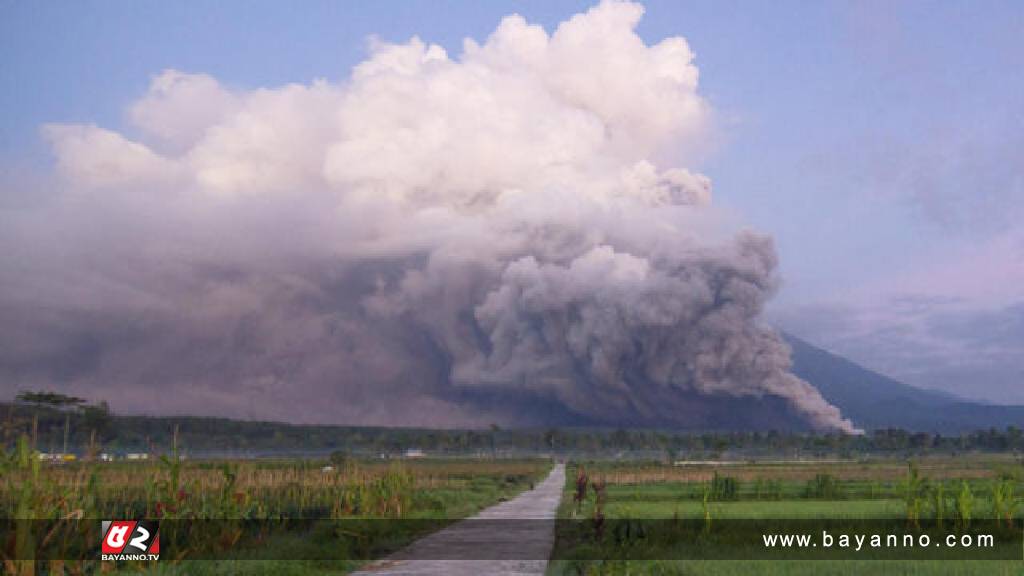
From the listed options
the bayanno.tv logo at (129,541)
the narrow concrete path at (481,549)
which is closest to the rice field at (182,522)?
the bayanno.tv logo at (129,541)

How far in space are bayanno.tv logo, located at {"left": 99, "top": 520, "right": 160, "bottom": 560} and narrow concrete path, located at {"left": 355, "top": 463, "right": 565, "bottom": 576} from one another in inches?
161

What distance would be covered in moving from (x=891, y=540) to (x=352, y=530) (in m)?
13.8

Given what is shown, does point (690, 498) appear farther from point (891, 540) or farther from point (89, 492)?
point (89, 492)

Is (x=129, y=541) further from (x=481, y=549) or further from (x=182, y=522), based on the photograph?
(x=481, y=549)

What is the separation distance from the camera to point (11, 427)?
14773mm

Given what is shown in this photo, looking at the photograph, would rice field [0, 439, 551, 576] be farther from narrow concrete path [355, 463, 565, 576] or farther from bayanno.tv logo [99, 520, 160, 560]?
narrow concrete path [355, 463, 565, 576]

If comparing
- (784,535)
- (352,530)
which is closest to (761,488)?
(784,535)

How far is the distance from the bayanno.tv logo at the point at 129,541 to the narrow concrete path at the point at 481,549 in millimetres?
4088

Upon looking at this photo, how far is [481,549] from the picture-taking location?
21.0 meters

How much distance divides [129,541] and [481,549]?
25.6 ft

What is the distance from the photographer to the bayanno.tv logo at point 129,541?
15.9 m

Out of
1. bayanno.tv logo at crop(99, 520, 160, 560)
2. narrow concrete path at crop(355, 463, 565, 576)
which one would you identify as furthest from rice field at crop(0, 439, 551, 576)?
narrow concrete path at crop(355, 463, 565, 576)

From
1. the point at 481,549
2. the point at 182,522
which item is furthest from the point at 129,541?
the point at 481,549

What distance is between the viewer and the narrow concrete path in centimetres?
1697
